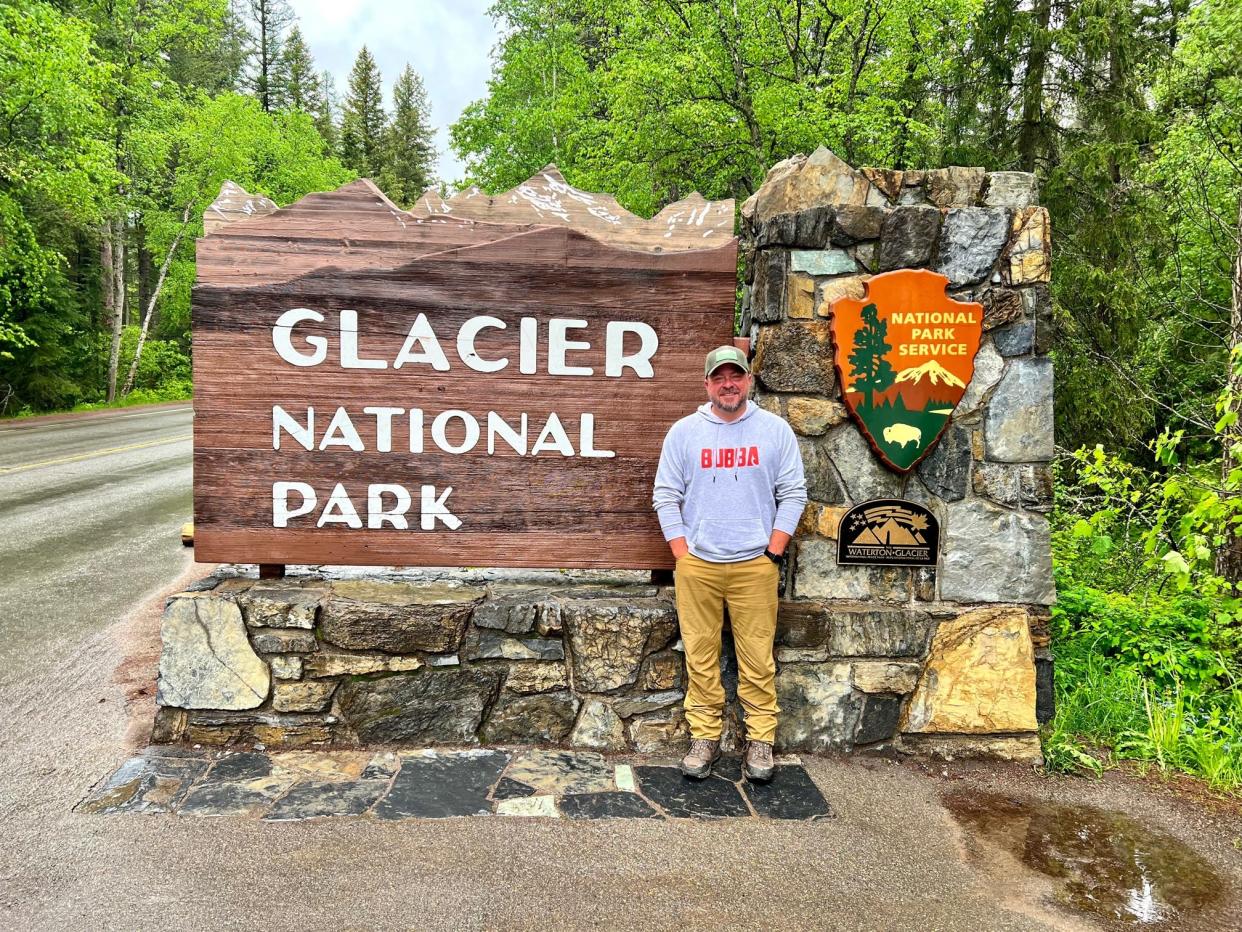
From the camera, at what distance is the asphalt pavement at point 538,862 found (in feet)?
7.17

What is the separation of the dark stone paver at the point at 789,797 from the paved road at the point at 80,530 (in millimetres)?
3762

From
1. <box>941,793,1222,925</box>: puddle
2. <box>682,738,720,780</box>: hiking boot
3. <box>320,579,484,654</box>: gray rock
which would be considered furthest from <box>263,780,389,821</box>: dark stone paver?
<box>941,793,1222,925</box>: puddle

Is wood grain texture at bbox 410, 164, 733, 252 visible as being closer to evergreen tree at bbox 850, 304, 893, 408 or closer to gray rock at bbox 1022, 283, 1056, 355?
evergreen tree at bbox 850, 304, 893, 408

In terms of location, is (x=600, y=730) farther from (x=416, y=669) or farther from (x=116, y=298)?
(x=116, y=298)

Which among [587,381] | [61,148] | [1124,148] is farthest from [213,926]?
[61,148]

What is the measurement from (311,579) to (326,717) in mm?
614

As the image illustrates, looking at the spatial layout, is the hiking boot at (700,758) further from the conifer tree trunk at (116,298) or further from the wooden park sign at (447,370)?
the conifer tree trunk at (116,298)

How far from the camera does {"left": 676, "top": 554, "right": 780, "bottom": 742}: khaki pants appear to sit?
116 inches

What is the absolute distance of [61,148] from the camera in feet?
46.2

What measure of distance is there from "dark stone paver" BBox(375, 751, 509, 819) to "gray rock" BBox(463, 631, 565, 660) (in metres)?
0.40

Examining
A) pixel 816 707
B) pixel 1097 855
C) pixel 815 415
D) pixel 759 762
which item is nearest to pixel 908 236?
pixel 815 415

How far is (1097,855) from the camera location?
8.34 ft

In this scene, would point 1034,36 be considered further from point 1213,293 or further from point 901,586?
point 901,586

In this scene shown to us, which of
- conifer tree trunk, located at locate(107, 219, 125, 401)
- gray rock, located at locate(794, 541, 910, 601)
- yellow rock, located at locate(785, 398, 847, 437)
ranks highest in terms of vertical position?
conifer tree trunk, located at locate(107, 219, 125, 401)
